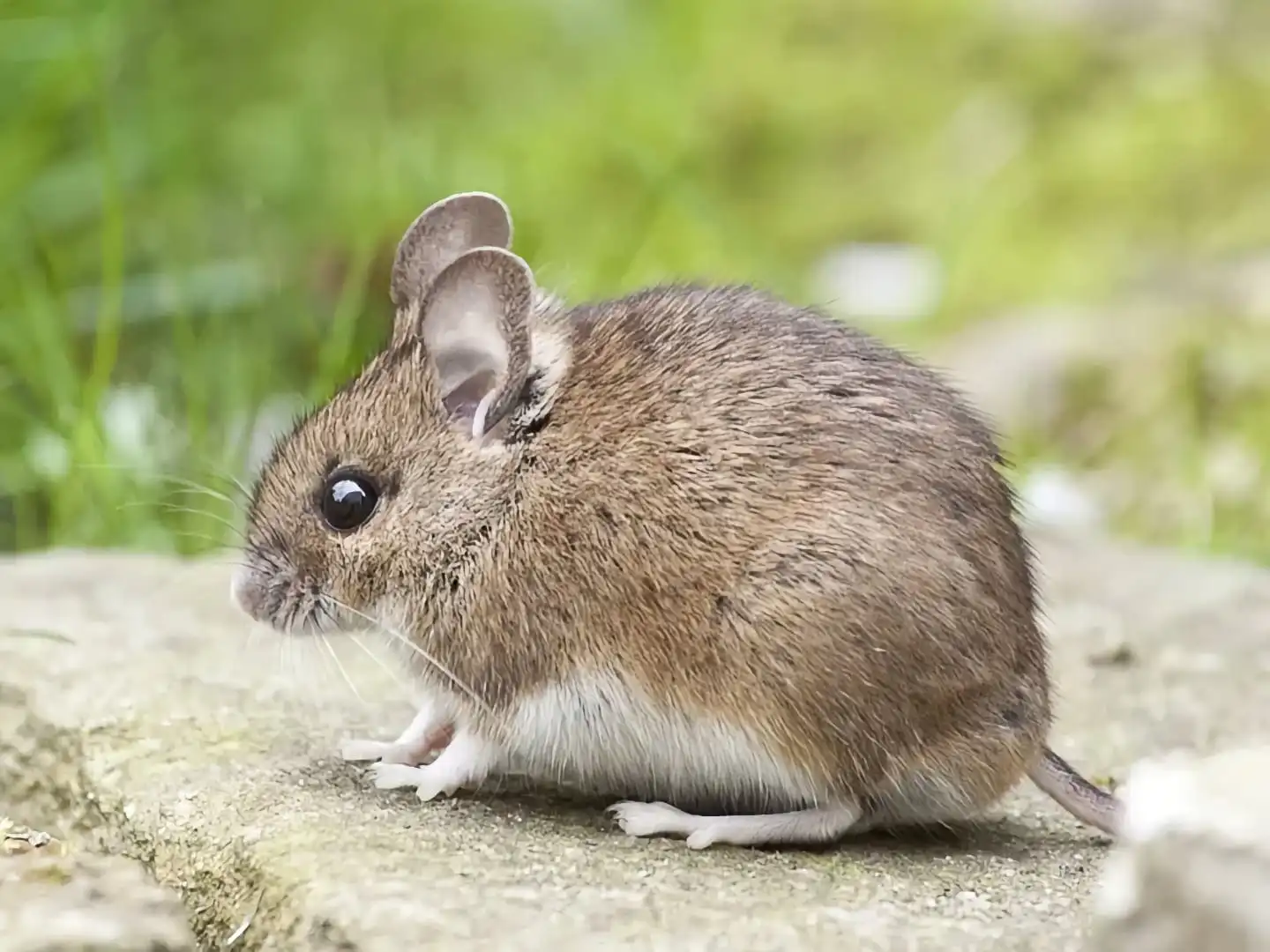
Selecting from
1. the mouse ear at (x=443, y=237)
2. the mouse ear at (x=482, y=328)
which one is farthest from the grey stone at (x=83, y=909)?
the mouse ear at (x=443, y=237)

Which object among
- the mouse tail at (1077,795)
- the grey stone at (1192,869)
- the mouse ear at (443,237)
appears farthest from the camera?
the mouse ear at (443,237)

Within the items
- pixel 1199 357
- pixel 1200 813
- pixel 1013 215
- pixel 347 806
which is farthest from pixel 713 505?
pixel 1013 215

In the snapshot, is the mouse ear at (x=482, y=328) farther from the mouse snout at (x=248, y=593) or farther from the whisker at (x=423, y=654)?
the mouse snout at (x=248, y=593)

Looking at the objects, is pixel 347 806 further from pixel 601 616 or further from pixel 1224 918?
pixel 1224 918

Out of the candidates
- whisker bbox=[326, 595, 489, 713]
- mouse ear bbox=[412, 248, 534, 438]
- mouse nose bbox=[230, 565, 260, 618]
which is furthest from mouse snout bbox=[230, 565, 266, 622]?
mouse ear bbox=[412, 248, 534, 438]

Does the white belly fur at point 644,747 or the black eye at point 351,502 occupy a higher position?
the black eye at point 351,502

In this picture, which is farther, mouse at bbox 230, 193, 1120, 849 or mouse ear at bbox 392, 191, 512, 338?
mouse ear at bbox 392, 191, 512, 338

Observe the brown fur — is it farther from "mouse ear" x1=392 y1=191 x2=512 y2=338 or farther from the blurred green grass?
the blurred green grass
